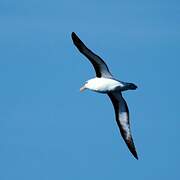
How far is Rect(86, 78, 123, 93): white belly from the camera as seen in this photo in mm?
33875

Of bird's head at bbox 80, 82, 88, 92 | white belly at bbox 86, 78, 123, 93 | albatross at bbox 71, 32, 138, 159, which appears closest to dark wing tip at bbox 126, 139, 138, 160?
albatross at bbox 71, 32, 138, 159

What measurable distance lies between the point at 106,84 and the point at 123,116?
3.55m

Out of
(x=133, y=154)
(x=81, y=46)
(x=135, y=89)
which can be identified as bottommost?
(x=133, y=154)

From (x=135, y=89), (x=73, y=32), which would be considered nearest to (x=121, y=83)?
(x=135, y=89)

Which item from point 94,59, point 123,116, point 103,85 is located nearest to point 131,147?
point 123,116

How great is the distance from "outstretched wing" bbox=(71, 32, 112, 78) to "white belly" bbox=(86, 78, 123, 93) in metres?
0.33

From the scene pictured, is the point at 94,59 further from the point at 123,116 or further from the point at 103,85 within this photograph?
the point at 123,116

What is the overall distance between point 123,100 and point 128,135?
5.44ft

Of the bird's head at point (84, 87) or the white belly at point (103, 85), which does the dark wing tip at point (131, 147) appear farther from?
the white belly at point (103, 85)

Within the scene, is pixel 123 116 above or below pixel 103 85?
below

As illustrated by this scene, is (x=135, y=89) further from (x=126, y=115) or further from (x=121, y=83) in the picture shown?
(x=126, y=115)

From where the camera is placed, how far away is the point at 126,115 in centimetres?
3719

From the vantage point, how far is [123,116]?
122ft

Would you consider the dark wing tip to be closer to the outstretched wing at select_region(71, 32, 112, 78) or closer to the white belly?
the white belly
